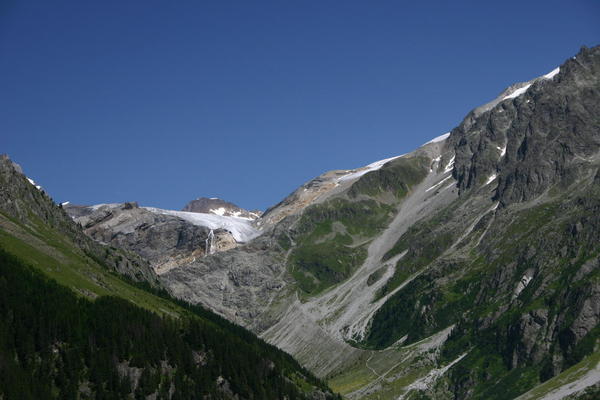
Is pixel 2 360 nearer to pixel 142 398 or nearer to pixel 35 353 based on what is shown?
pixel 35 353

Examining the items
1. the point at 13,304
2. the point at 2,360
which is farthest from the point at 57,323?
the point at 2,360

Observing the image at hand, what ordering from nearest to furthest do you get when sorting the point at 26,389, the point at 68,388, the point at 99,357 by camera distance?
the point at 26,389 < the point at 68,388 < the point at 99,357

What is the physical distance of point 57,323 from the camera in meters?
200

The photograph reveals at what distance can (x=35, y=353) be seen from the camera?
190m

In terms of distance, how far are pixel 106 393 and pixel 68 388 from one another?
31.0 feet

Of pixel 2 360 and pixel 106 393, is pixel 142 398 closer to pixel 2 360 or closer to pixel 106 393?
pixel 106 393

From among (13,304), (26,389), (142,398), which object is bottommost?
(142,398)

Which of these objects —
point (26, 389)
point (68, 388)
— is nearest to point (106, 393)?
point (68, 388)

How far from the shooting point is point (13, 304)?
199 metres

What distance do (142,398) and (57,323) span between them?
23855mm

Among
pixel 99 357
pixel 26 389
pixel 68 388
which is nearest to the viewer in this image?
pixel 26 389

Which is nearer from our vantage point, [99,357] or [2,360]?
[2,360]

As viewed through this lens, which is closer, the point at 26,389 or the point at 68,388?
the point at 26,389

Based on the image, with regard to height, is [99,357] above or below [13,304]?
below
